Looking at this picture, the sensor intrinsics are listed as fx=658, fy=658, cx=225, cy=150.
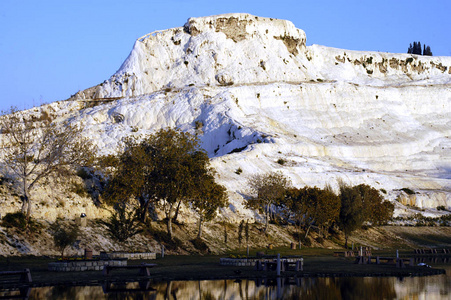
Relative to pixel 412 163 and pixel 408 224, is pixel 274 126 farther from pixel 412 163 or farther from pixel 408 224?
pixel 408 224

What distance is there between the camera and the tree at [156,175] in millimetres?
49594

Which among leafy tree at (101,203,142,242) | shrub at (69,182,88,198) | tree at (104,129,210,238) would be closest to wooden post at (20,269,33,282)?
leafy tree at (101,203,142,242)

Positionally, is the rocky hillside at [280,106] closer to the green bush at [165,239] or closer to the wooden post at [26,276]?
the green bush at [165,239]

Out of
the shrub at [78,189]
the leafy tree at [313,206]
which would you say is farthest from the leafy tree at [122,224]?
the leafy tree at [313,206]

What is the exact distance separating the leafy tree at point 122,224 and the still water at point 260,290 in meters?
18.2

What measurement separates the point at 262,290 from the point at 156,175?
25.5 metres

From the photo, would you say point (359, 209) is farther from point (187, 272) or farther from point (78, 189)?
point (187, 272)

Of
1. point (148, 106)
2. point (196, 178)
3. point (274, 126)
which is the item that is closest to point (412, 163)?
point (274, 126)

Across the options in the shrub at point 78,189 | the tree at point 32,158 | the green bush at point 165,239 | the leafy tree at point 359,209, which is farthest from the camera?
the leafy tree at point 359,209

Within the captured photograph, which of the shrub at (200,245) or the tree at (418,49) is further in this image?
the tree at (418,49)

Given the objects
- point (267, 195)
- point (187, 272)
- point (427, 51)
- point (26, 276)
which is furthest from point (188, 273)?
point (427, 51)

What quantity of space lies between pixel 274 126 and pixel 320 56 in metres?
39.6

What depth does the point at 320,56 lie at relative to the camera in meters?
145

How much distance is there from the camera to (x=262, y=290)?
27.0 meters
